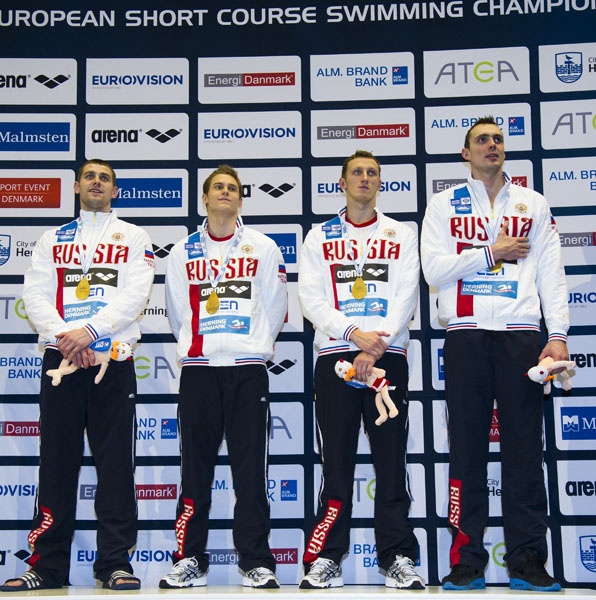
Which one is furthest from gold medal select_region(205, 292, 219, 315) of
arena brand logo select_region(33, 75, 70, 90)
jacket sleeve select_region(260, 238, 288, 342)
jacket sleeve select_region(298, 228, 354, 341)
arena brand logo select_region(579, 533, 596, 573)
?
arena brand logo select_region(579, 533, 596, 573)

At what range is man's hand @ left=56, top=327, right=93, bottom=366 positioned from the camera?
13.1 feet

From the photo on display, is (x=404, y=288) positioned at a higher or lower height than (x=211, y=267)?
lower

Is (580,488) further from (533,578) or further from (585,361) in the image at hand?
(533,578)

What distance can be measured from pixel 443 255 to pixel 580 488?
1.74 m

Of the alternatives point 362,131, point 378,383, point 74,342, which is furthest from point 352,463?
point 362,131

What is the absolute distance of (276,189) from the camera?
5168 millimetres

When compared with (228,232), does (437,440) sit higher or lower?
lower

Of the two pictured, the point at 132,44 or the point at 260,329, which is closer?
the point at 260,329

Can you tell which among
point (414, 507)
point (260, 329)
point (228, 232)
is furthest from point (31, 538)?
point (414, 507)

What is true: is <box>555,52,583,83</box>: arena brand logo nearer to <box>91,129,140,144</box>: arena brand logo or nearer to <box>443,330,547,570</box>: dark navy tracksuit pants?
<box>443,330,547,570</box>: dark navy tracksuit pants

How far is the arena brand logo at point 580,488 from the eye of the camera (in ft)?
15.6

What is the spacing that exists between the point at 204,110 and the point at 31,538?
2.73 metres

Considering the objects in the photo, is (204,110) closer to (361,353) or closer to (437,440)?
(361,353)

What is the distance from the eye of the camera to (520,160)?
5.09m
